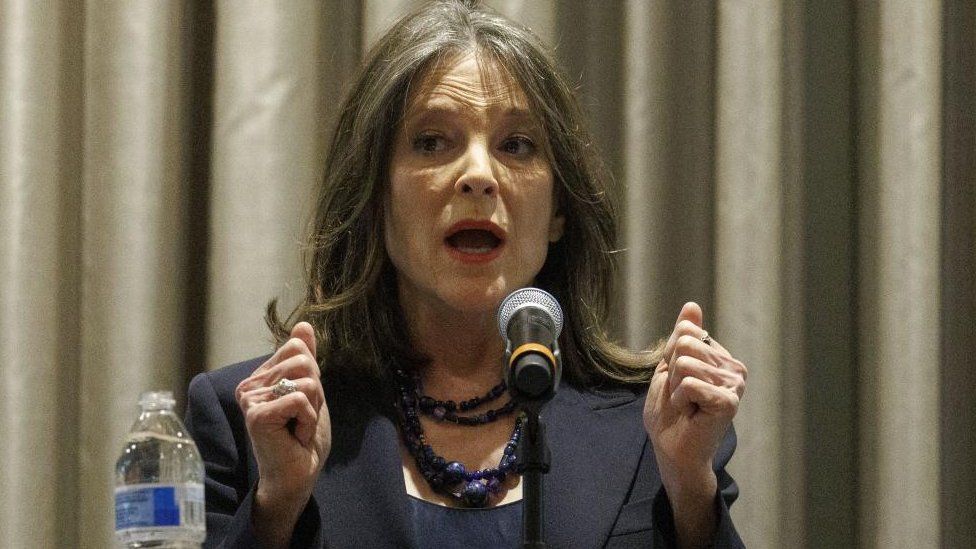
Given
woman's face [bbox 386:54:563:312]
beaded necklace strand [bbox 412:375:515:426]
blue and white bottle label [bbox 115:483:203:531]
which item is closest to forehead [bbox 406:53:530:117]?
woman's face [bbox 386:54:563:312]

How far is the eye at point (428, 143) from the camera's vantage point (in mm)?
1956

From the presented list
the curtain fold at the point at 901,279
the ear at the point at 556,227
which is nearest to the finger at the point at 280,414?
the ear at the point at 556,227

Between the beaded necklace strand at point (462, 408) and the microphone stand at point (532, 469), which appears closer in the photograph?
the microphone stand at point (532, 469)

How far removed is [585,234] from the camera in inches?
82.0

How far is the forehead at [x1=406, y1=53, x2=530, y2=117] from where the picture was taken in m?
1.94

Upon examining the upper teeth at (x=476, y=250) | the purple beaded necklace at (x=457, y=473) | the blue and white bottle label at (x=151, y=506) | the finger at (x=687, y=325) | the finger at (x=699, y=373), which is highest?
the upper teeth at (x=476, y=250)

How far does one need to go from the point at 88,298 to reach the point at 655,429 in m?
1.14

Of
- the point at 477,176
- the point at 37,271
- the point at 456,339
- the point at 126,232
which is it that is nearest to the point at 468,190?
the point at 477,176

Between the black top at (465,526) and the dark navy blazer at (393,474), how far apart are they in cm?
5

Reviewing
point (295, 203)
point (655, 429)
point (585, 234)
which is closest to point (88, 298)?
point (295, 203)

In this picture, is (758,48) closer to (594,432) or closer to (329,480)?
(594,432)

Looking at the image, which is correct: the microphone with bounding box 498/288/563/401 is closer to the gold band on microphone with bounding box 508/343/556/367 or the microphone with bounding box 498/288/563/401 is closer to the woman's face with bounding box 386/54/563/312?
the gold band on microphone with bounding box 508/343/556/367

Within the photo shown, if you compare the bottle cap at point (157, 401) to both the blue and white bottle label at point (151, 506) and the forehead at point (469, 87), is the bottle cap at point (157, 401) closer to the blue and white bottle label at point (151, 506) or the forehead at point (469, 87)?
the blue and white bottle label at point (151, 506)

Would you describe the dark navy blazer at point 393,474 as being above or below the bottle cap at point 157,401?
below
